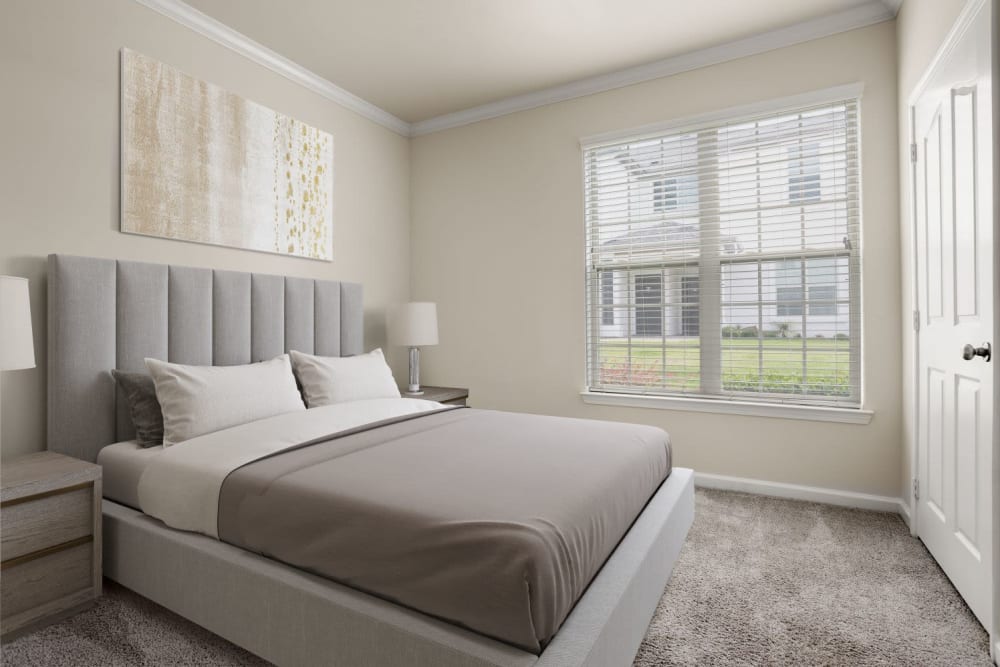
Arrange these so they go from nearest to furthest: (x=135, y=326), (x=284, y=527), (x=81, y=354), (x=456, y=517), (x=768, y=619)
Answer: (x=456, y=517)
(x=284, y=527)
(x=768, y=619)
(x=81, y=354)
(x=135, y=326)

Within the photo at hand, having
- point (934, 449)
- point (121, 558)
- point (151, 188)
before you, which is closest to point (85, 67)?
point (151, 188)

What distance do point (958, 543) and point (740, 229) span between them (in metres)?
1.92

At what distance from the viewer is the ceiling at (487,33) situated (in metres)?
2.74

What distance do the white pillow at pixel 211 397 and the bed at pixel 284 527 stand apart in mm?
177

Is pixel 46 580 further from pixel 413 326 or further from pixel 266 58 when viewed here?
pixel 266 58

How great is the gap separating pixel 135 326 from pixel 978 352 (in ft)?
11.1

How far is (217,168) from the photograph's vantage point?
2.87 m

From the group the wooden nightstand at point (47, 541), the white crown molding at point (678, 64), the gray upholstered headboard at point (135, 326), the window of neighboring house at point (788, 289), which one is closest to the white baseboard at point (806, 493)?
the window of neighboring house at point (788, 289)

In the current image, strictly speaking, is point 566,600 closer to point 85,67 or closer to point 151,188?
point 151,188

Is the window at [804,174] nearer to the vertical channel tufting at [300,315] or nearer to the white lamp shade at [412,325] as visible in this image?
the white lamp shade at [412,325]

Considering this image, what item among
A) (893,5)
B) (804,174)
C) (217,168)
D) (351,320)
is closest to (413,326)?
(351,320)

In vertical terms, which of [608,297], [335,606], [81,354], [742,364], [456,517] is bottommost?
[335,606]

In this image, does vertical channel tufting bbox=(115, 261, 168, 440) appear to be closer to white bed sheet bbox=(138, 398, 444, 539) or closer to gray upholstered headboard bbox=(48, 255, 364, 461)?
gray upholstered headboard bbox=(48, 255, 364, 461)

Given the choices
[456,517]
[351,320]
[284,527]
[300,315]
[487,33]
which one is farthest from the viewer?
[351,320]
